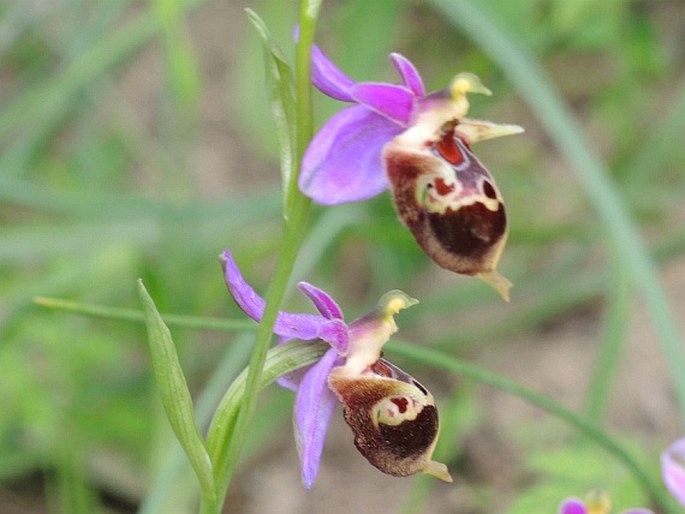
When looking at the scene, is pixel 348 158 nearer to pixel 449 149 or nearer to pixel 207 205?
pixel 449 149

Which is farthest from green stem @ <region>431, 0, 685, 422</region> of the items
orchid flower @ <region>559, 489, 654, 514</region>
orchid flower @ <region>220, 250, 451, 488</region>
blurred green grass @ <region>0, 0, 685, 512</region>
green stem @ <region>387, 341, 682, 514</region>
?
orchid flower @ <region>220, 250, 451, 488</region>

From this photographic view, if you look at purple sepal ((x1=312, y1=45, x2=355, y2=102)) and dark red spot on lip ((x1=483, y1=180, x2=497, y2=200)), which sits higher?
purple sepal ((x1=312, y1=45, x2=355, y2=102))

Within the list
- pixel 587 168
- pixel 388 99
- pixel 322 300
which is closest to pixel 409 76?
pixel 388 99

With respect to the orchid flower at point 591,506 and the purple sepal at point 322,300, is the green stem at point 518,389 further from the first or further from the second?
the purple sepal at point 322,300

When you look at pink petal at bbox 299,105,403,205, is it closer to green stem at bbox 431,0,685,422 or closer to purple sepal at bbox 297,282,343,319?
purple sepal at bbox 297,282,343,319

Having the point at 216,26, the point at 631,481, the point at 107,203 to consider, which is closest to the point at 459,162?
the point at 631,481

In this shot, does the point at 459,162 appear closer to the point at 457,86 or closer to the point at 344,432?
the point at 457,86

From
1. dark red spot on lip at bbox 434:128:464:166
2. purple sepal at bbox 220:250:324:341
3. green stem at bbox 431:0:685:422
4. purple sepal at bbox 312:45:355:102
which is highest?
green stem at bbox 431:0:685:422
